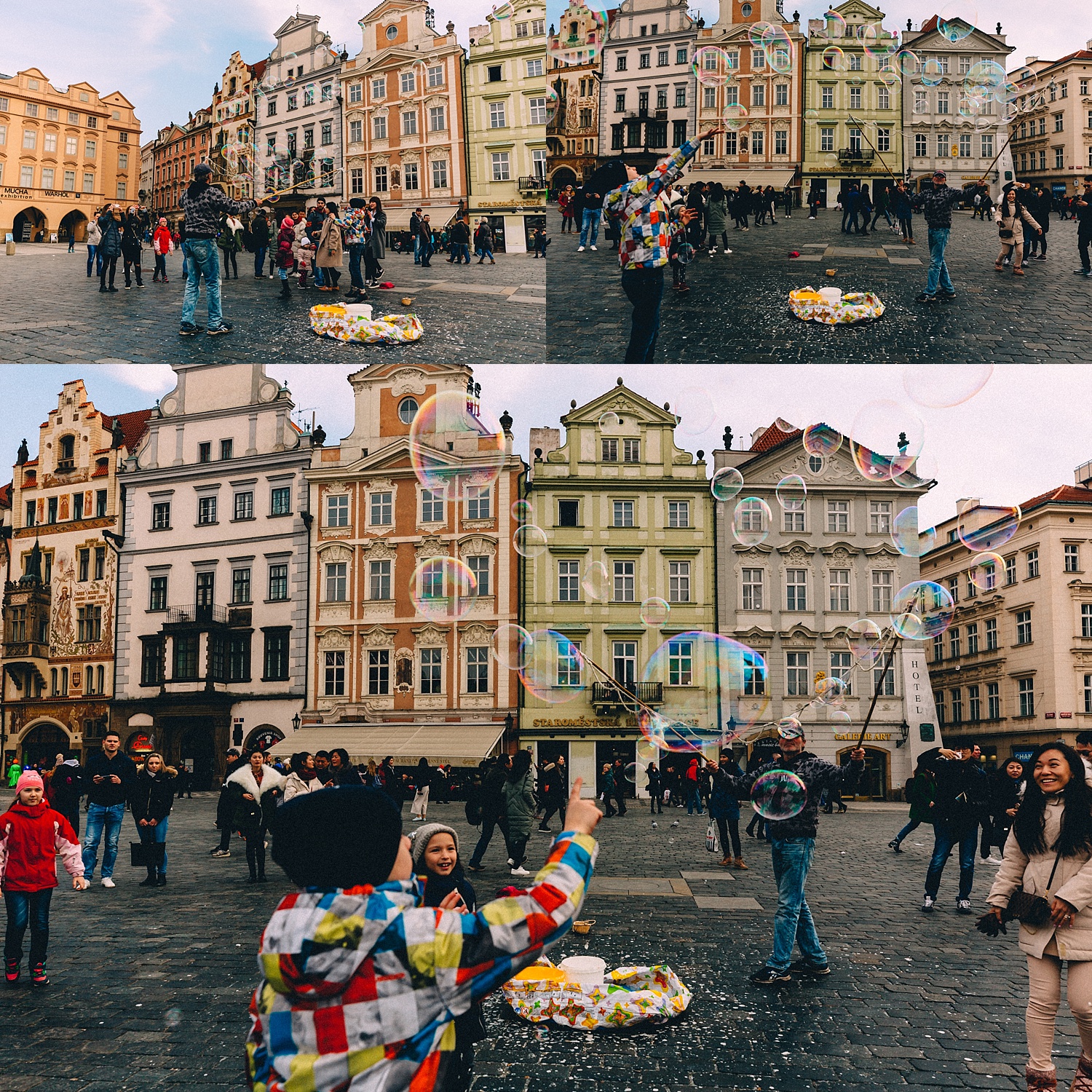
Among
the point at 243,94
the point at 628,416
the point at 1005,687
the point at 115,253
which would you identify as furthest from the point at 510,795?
the point at 1005,687

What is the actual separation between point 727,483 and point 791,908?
14.9 metres

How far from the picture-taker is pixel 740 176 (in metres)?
25.9

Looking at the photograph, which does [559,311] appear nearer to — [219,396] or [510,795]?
Answer: [510,795]

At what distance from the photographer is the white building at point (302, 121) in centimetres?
1991

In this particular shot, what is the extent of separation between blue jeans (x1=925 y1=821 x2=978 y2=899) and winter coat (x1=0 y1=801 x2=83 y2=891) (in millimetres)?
7104

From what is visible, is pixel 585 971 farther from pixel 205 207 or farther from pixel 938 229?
pixel 938 229

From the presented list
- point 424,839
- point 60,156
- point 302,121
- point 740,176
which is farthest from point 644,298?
point 60,156

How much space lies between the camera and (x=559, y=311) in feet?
55.2

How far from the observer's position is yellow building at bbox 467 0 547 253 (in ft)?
69.4

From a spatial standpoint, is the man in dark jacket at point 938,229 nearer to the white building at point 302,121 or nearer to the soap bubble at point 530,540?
the white building at point 302,121

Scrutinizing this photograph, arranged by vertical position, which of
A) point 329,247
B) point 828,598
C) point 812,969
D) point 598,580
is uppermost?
point 329,247

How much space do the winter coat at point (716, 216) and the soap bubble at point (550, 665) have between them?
685 inches

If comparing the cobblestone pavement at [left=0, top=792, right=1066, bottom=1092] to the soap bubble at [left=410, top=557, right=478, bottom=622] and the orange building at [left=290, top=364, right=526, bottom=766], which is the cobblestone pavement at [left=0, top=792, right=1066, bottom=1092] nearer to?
the soap bubble at [left=410, top=557, right=478, bottom=622]

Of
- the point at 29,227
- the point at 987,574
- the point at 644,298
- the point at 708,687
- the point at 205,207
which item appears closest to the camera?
the point at 644,298
